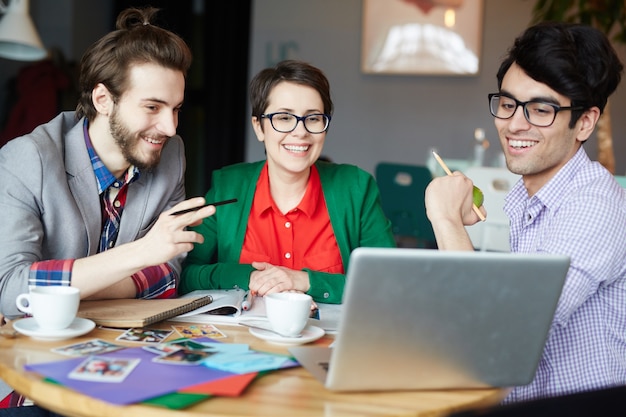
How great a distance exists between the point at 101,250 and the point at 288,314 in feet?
2.27

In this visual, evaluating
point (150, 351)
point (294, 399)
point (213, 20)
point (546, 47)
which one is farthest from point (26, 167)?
point (213, 20)

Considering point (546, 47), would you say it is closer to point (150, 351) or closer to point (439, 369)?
point (439, 369)

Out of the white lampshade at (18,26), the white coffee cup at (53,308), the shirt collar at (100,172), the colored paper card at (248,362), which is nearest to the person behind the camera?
the colored paper card at (248,362)

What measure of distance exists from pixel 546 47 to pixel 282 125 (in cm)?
73

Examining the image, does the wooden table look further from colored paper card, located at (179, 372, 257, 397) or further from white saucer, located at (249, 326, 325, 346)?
white saucer, located at (249, 326, 325, 346)

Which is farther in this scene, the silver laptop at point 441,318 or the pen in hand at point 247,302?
the pen in hand at point 247,302

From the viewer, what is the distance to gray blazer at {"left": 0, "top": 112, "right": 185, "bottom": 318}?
4.68ft

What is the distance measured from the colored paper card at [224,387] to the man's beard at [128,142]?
0.87m

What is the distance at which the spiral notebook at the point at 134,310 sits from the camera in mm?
1243

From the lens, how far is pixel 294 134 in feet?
6.09

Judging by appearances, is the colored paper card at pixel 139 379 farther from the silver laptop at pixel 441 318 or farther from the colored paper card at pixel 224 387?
the silver laptop at pixel 441 318

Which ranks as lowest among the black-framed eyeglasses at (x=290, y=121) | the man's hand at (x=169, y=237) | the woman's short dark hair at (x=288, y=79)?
the man's hand at (x=169, y=237)

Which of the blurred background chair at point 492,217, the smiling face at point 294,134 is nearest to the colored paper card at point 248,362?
the smiling face at point 294,134

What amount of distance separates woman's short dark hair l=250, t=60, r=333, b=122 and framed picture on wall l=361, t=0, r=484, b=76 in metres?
3.92
